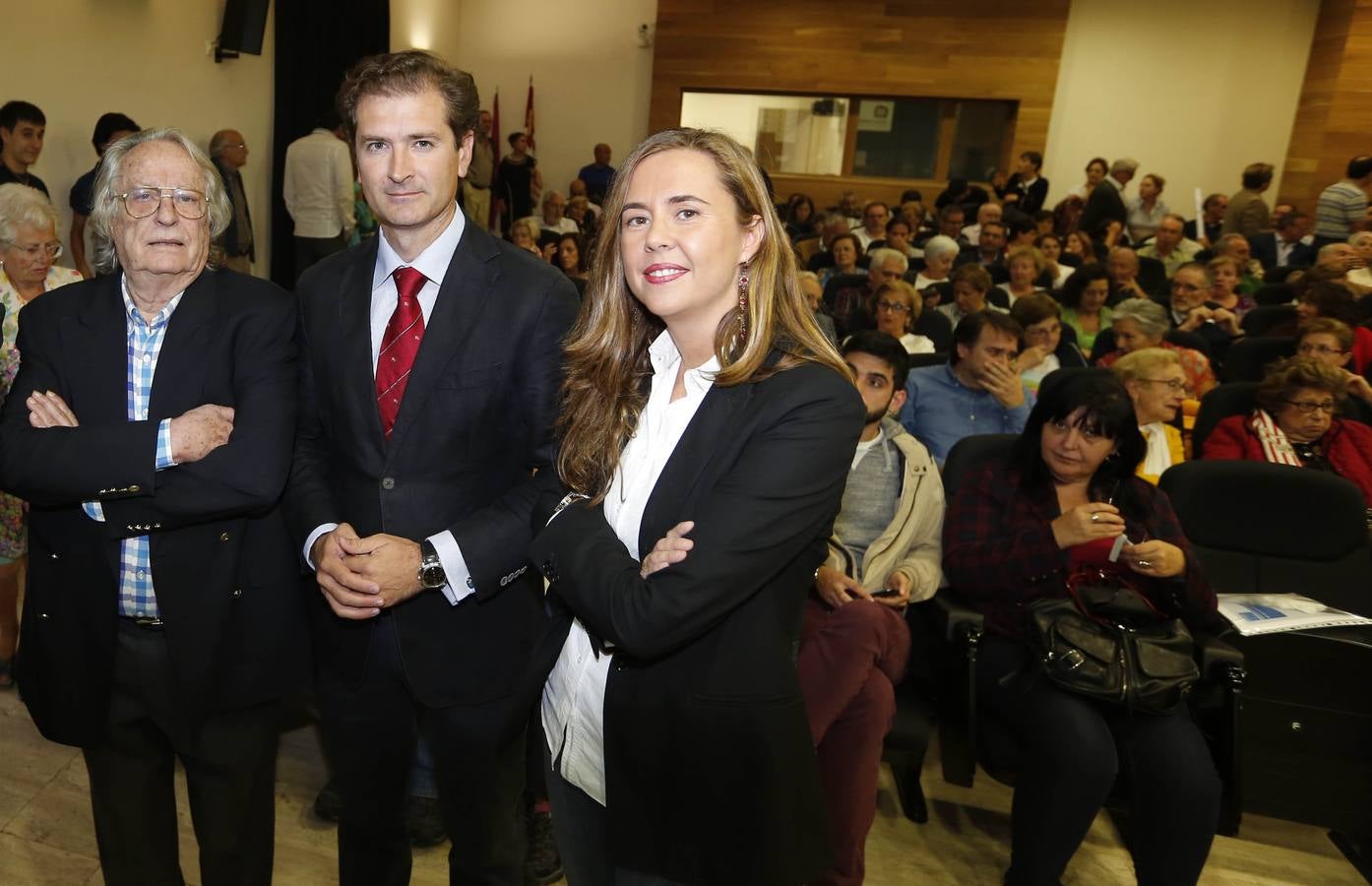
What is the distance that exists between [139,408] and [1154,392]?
3.11m

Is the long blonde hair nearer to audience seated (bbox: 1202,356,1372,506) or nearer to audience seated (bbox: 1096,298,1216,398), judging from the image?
audience seated (bbox: 1202,356,1372,506)

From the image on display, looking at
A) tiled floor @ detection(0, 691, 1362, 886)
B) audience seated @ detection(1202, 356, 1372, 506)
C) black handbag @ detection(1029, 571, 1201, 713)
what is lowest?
tiled floor @ detection(0, 691, 1362, 886)

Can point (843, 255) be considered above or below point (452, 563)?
above

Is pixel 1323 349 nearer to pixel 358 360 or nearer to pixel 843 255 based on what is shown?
pixel 843 255

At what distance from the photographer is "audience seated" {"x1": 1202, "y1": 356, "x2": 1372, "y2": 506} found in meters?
3.14

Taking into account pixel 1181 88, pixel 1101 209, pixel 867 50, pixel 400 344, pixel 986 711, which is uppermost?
pixel 867 50

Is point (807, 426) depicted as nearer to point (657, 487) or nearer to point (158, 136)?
point (657, 487)

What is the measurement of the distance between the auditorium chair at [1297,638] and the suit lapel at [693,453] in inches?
69.6

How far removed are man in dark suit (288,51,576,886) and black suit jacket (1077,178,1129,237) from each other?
9298mm

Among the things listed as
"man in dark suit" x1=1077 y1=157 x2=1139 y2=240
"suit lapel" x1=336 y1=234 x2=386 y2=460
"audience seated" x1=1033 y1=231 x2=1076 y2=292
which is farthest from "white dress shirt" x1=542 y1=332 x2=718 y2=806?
"man in dark suit" x1=1077 y1=157 x2=1139 y2=240

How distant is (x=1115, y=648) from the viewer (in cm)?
207

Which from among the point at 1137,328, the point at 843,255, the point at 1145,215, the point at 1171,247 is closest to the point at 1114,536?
the point at 1137,328

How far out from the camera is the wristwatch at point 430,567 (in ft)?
4.75

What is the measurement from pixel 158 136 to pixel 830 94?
1140 centimetres
